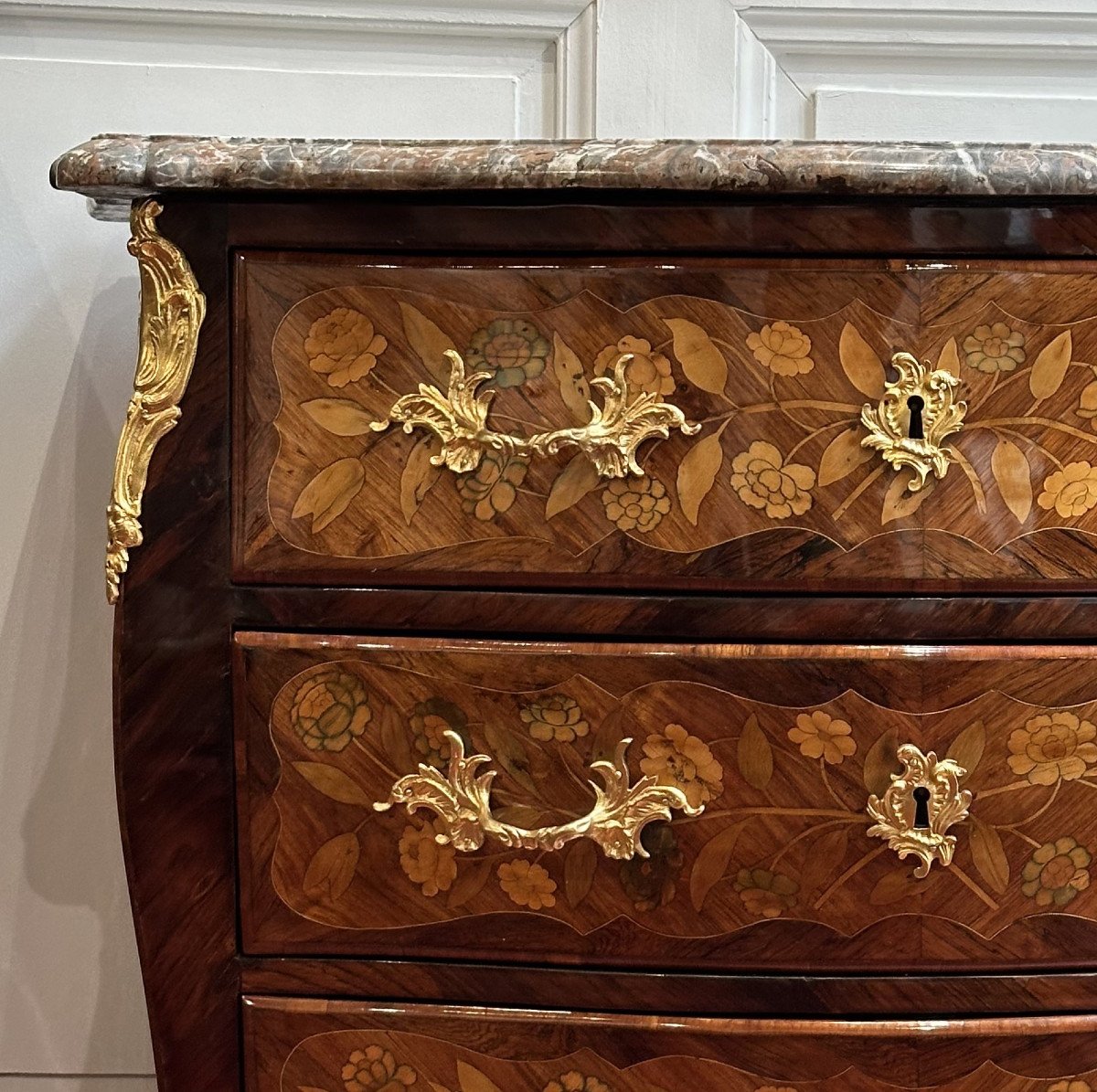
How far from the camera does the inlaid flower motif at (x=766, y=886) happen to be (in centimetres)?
54

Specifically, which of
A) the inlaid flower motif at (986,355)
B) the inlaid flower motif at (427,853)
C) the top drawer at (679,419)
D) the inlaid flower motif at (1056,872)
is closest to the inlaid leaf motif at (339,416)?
the top drawer at (679,419)

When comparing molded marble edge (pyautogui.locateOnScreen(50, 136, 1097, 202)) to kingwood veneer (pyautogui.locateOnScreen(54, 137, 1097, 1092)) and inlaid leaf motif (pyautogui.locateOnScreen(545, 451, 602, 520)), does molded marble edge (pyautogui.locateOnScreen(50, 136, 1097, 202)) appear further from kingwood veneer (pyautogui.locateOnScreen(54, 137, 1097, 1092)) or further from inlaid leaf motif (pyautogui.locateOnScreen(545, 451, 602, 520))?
inlaid leaf motif (pyautogui.locateOnScreen(545, 451, 602, 520))

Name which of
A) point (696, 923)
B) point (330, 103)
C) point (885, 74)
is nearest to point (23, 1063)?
point (696, 923)

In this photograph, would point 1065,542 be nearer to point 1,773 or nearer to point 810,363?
point 810,363

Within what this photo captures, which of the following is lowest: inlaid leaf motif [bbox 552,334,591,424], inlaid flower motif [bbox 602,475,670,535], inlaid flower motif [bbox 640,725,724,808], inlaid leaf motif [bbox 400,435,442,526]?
inlaid flower motif [bbox 640,725,724,808]

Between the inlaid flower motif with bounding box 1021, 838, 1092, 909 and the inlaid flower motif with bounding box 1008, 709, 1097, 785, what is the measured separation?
0.13 ft

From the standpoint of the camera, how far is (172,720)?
540mm

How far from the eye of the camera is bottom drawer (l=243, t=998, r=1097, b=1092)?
543 mm

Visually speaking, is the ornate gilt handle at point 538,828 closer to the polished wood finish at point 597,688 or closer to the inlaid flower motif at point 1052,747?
the polished wood finish at point 597,688

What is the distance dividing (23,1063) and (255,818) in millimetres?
641

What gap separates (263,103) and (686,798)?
75cm

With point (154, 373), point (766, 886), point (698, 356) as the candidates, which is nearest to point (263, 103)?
point (154, 373)

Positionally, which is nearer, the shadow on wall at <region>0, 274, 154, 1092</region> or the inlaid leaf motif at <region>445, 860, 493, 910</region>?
the inlaid leaf motif at <region>445, 860, 493, 910</region>

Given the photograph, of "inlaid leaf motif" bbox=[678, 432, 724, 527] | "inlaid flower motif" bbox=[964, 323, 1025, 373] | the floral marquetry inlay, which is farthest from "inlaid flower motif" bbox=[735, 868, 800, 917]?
"inlaid flower motif" bbox=[964, 323, 1025, 373]
